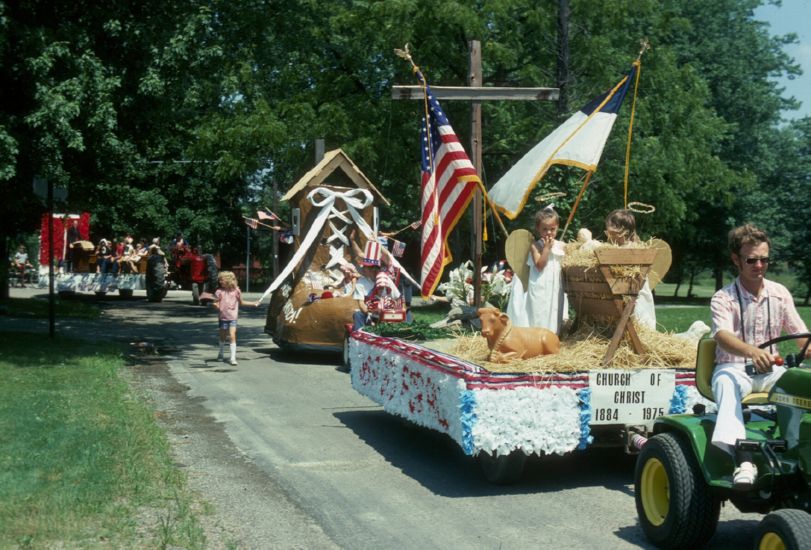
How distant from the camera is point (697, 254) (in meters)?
45.0

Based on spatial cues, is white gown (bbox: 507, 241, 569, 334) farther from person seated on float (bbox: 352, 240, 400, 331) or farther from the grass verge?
person seated on float (bbox: 352, 240, 400, 331)

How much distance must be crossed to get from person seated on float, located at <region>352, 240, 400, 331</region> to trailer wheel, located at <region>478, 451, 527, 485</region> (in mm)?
6152

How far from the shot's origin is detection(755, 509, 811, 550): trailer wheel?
4.74 m

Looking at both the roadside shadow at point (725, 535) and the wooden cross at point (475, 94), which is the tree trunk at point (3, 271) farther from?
the roadside shadow at point (725, 535)

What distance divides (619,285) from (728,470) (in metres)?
2.32

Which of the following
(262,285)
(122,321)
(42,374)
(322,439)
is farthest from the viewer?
(262,285)

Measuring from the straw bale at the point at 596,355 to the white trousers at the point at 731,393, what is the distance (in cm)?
178

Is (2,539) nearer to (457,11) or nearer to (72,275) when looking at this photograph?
(457,11)

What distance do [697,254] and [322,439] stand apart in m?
37.7

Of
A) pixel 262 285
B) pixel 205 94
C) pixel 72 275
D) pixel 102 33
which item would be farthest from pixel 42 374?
pixel 262 285

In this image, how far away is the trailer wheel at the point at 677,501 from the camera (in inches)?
232

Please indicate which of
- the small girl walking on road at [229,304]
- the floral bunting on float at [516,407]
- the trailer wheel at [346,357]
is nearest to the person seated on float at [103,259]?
the small girl walking on road at [229,304]

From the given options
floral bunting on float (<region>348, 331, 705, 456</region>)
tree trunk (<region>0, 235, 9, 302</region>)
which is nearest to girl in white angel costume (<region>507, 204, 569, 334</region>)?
floral bunting on float (<region>348, 331, 705, 456</region>)

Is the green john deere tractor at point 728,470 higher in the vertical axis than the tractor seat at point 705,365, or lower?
lower
